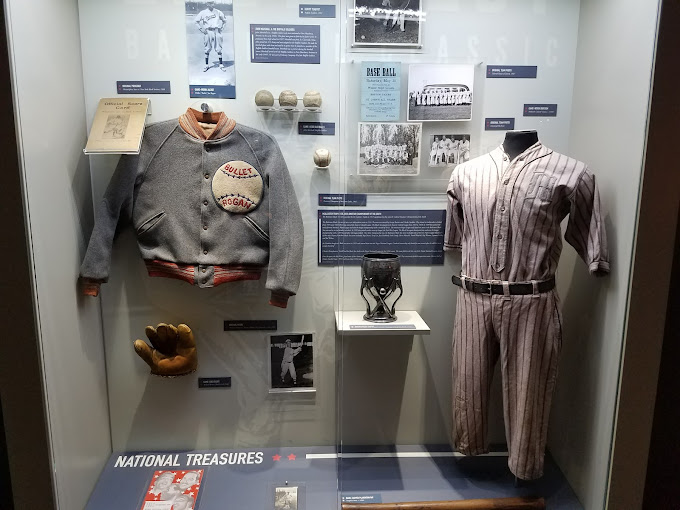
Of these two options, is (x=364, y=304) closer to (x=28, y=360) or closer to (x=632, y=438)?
(x=632, y=438)

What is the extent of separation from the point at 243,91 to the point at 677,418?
80.1 inches

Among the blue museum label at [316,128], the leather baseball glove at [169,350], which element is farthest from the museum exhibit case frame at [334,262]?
the leather baseball glove at [169,350]

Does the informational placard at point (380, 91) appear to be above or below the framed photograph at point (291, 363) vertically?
above

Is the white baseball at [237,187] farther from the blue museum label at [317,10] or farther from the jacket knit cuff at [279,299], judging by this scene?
the blue museum label at [317,10]

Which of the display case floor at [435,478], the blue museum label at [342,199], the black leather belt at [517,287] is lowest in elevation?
the display case floor at [435,478]

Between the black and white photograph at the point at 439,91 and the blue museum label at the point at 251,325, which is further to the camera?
the blue museum label at the point at 251,325

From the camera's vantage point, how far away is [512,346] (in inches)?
73.0

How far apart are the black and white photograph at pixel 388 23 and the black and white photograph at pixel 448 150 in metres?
0.37

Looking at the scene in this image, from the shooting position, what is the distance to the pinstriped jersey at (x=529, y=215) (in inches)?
69.6

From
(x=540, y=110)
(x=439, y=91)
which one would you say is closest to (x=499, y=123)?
(x=540, y=110)

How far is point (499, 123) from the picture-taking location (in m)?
2.03

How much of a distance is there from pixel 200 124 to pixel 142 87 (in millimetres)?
275

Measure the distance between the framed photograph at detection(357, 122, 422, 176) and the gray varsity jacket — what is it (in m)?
0.33

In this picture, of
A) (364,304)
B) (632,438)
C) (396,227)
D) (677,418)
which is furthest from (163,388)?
(677,418)
